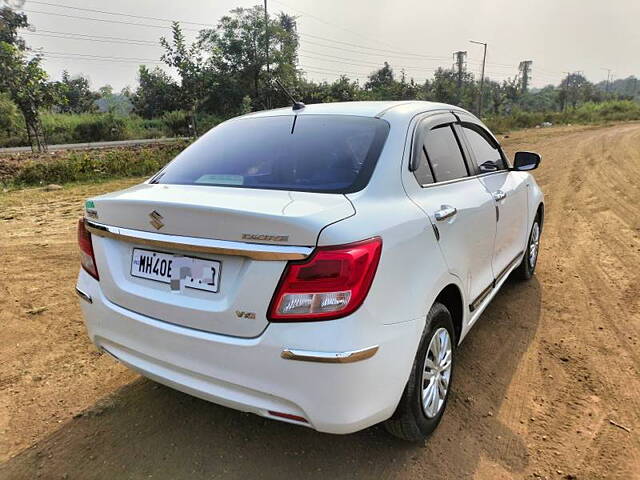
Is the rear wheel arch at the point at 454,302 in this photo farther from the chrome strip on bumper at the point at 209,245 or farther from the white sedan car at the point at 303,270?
the chrome strip on bumper at the point at 209,245

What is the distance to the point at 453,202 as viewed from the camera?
2.53 m

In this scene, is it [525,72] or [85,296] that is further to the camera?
[525,72]

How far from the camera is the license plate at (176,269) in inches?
73.7

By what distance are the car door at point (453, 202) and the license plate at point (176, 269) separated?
3.29 feet

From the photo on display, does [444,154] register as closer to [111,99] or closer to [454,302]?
[454,302]

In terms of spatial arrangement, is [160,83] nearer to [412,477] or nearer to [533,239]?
[533,239]

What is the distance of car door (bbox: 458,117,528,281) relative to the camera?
321 cm

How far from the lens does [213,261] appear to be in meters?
1.86

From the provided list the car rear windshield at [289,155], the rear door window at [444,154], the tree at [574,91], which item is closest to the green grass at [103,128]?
the car rear windshield at [289,155]

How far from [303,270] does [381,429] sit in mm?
1171

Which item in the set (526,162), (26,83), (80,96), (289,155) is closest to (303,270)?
(289,155)

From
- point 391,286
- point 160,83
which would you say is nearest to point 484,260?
point 391,286

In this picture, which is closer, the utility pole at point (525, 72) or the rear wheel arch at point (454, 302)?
the rear wheel arch at point (454, 302)

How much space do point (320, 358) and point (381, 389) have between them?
331 mm
